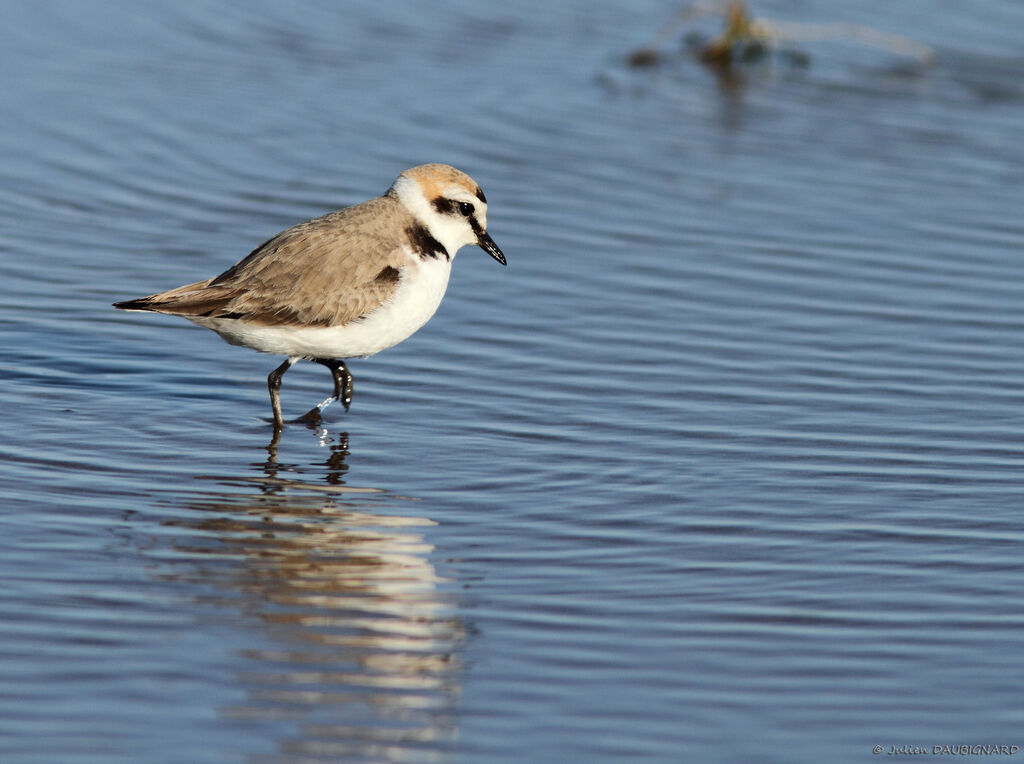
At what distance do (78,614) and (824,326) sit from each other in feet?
19.6

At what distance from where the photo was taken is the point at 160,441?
27.7ft

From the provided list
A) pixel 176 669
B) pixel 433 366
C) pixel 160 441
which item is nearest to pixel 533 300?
pixel 433 366

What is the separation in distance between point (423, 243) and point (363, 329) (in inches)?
26.9

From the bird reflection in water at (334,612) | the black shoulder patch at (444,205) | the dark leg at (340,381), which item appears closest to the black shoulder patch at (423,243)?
the black shoulder patch at (444,205)

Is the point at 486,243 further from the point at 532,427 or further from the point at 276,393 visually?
the point at 276,393

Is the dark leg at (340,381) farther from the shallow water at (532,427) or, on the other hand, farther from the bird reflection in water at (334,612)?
the bird reflection in water at (334,612)

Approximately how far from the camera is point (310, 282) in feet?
28.8

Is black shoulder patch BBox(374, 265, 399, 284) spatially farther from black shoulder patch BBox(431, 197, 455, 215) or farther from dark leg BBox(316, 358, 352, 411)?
dark leg BBox(316, 358, 352, 411)

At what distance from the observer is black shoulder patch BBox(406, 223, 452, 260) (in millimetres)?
8961

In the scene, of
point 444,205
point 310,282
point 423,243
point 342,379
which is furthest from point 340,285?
point 444,205

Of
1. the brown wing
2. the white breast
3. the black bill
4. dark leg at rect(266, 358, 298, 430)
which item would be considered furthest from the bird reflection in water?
the black bill

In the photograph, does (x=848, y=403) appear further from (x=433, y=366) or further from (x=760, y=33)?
(x=760, y=33)

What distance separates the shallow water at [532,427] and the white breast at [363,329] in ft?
1.59

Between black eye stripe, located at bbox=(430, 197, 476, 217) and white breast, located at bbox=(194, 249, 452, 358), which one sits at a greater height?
black eye stripe, located at bbox=(430, 197, 476, 217)
